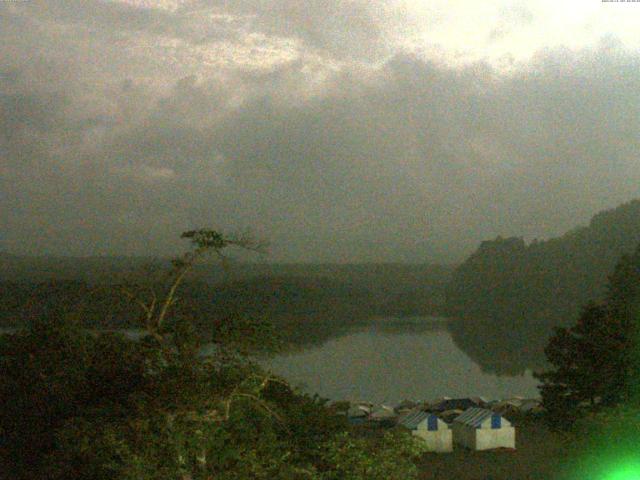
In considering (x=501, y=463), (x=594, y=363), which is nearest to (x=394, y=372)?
(x=594, y=363)

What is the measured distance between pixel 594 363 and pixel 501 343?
37140 mm

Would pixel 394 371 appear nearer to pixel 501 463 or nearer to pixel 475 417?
pixel 475 417

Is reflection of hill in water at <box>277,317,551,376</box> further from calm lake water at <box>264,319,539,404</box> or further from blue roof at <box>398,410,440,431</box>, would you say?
blue roof at <box>398,410,440,431</box>

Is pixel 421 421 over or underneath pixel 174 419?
underneath

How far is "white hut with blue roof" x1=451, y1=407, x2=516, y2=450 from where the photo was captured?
15359 mm

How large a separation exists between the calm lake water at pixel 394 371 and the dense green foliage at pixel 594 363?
25.1ft

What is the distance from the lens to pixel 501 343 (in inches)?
2025

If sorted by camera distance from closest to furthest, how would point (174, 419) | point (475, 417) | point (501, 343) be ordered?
point (174, 419) < point (475, 417) < point (501, 343)

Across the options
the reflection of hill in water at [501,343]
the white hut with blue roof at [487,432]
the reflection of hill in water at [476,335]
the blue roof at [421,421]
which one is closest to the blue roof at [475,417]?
the white hut with blue roof at [487,432]

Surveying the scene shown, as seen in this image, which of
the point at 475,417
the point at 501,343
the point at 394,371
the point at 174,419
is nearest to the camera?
the point at 174,419

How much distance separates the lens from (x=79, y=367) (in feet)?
28.6

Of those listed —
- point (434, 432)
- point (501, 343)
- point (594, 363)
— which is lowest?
point (501, 343)

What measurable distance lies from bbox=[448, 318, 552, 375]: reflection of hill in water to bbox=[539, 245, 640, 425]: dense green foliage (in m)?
22.7

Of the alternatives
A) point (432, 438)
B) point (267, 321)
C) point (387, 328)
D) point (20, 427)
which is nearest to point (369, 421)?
point (432, 438)
